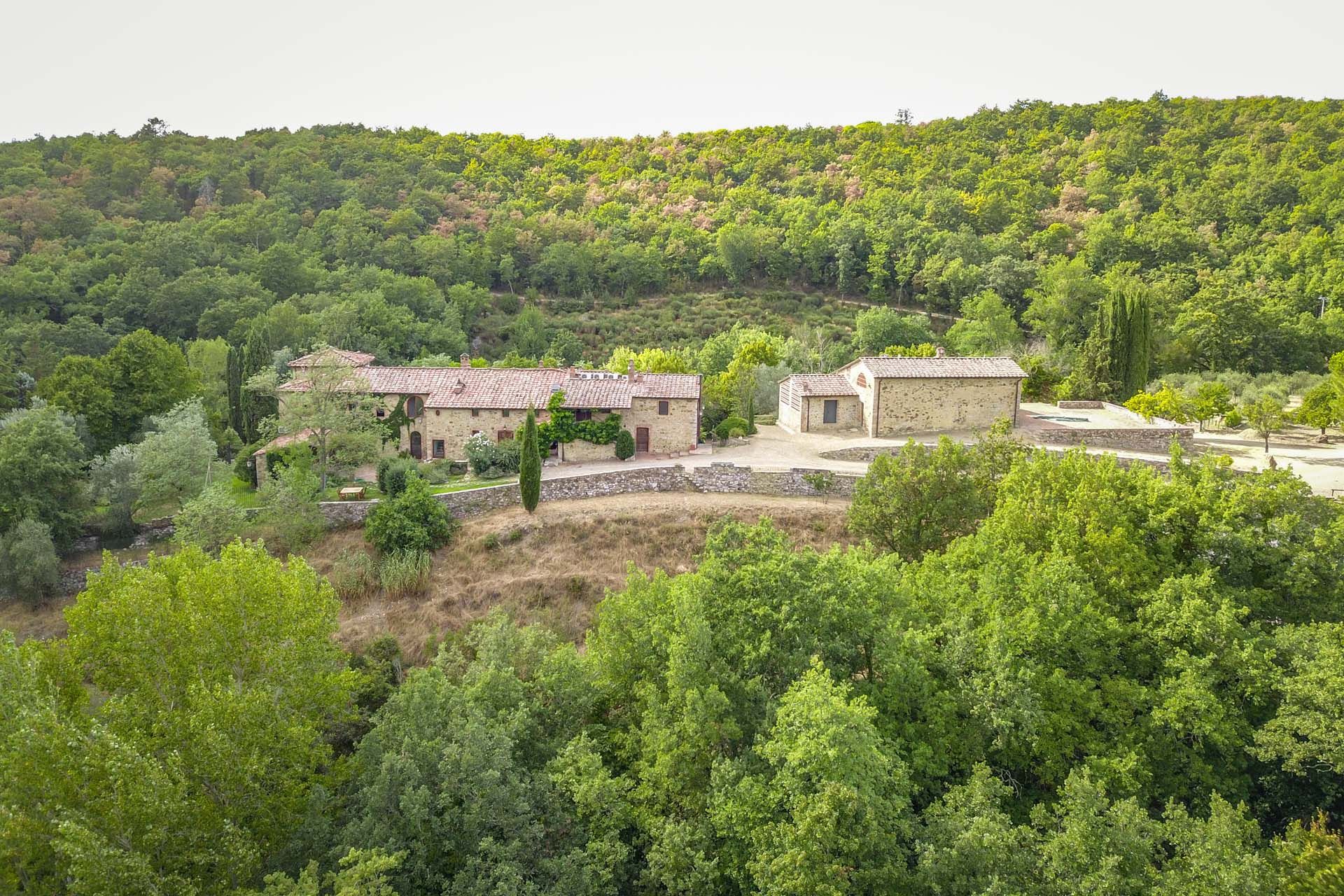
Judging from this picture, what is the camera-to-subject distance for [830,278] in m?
76.4

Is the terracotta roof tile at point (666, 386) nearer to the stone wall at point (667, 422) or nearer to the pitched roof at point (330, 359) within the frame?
the stone wall at point (667, 422)

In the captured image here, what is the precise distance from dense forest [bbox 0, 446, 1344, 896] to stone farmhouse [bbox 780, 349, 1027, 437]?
731 inches

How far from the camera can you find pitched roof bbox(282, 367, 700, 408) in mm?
34594

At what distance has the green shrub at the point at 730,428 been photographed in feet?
124

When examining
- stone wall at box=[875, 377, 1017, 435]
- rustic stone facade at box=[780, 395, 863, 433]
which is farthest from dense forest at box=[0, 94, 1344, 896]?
stone wall at box=[875, 377, 1017, 435]

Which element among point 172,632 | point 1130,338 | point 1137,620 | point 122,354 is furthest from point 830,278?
point 172,632

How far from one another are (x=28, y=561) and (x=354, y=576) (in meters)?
11.4

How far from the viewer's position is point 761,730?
13992 mm

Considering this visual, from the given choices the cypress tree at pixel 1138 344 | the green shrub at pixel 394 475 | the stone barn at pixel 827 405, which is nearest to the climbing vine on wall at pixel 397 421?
the green shrub at pixel 394 475

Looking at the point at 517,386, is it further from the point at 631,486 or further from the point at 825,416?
the point at 825,416

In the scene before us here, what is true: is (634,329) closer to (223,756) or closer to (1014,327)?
(1014,327)

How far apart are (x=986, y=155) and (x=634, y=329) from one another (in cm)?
5081

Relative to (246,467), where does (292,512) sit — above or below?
below

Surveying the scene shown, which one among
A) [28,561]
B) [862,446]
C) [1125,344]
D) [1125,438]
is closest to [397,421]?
[28,561]
